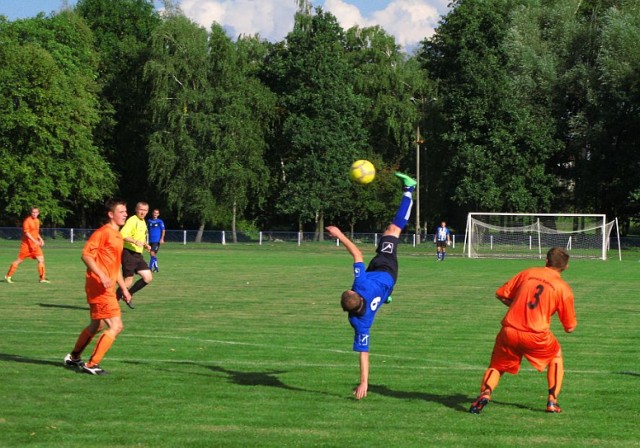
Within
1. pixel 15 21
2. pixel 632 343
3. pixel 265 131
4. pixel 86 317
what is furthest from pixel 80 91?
pixel 632 343

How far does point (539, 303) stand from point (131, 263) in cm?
1101

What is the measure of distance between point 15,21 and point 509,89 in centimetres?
3583

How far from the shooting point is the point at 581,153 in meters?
65.3

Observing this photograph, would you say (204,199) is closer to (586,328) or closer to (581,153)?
(581,153)

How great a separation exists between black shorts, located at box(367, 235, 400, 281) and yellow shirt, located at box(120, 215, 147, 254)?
9.19 metres

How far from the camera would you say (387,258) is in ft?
33.9

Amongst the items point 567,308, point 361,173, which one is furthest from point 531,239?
point 567,308

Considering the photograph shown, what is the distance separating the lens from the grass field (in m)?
8.46

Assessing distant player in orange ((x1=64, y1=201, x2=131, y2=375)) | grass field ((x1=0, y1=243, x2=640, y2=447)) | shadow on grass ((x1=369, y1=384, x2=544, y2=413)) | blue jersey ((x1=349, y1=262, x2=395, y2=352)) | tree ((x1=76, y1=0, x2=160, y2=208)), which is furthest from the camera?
tree ((x1=76, y1=0, x2=160, y2=208))

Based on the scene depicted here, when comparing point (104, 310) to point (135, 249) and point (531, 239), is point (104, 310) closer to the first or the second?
point (135, 249)

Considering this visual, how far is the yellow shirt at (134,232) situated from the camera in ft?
61.4

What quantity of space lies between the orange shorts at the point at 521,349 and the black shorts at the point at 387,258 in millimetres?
1475

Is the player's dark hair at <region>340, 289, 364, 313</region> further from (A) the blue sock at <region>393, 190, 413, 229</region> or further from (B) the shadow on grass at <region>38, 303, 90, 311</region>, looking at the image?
(B) the shadow on grass at <region>38, 303, 90, 311</region>

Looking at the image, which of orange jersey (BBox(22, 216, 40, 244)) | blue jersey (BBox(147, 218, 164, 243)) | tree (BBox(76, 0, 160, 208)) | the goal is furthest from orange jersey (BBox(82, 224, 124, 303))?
tree (BBox(76, 0, 160, 208))
